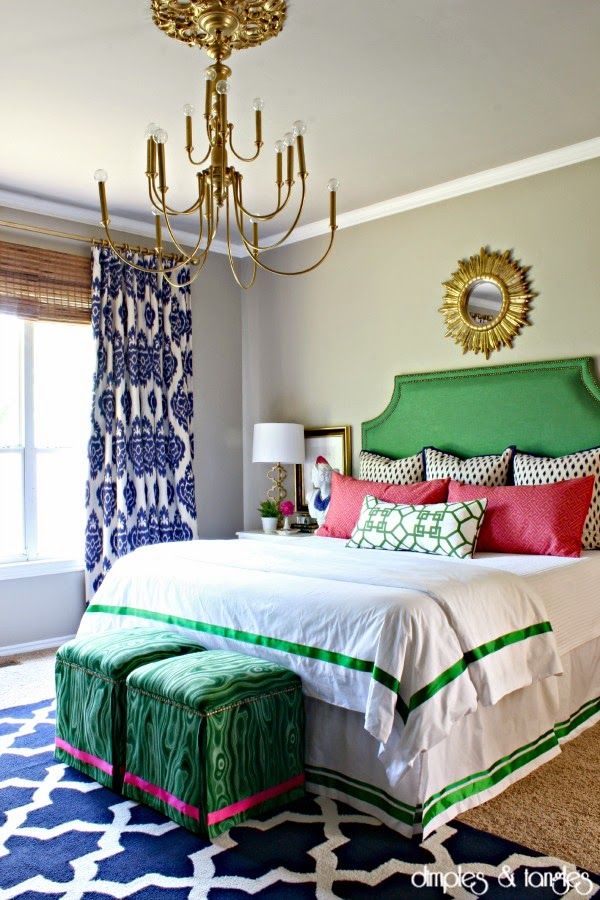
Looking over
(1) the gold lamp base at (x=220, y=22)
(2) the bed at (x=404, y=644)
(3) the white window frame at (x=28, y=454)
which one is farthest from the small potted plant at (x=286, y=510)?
(1) the gold lamp base at (x=220, y=22)

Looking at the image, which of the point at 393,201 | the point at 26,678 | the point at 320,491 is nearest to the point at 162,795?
the point at 26,678

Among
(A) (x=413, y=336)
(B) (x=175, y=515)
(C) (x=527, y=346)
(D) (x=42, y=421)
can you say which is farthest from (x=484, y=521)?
(D) (x=42, y=421)

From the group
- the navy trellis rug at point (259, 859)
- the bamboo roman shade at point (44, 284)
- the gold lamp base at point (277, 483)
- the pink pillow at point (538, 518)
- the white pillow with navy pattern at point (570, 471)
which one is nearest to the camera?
the navy trellis rug at point (259, 859)

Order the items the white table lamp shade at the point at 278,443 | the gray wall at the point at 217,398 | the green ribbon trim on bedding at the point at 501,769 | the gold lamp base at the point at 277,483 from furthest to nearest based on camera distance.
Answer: the gray wall at the point at 217,398
the gold lamp base at the point at 277,483
the white table lamp shade at the point at 278,443
the green ribbon trim on bedding at the point at 501,769

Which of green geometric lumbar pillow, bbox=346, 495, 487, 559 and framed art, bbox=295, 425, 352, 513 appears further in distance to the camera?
framed art, bbox=295, 425, 352, 513

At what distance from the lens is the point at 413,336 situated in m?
4.75

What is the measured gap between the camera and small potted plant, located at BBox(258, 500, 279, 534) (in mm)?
5211

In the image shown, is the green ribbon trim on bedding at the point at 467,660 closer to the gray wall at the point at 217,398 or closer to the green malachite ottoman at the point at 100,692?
the green malachite ottoman at the point at 100,692

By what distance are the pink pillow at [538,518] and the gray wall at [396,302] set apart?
2.70 ft

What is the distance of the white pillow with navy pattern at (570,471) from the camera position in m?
3.67

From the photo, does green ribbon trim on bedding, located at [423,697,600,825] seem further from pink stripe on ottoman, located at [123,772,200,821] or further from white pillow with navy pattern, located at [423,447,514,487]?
white pillow with navy pattern, located at [423,447,514,487]

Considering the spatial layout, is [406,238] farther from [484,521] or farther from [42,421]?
[42,421]

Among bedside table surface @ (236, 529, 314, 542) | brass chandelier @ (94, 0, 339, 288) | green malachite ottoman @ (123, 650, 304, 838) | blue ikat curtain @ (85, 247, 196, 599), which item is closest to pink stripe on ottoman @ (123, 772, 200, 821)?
green malachite ottoman @ (123, 650, 304, 838)

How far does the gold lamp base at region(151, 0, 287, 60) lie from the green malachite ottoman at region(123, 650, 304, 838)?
221 cm
